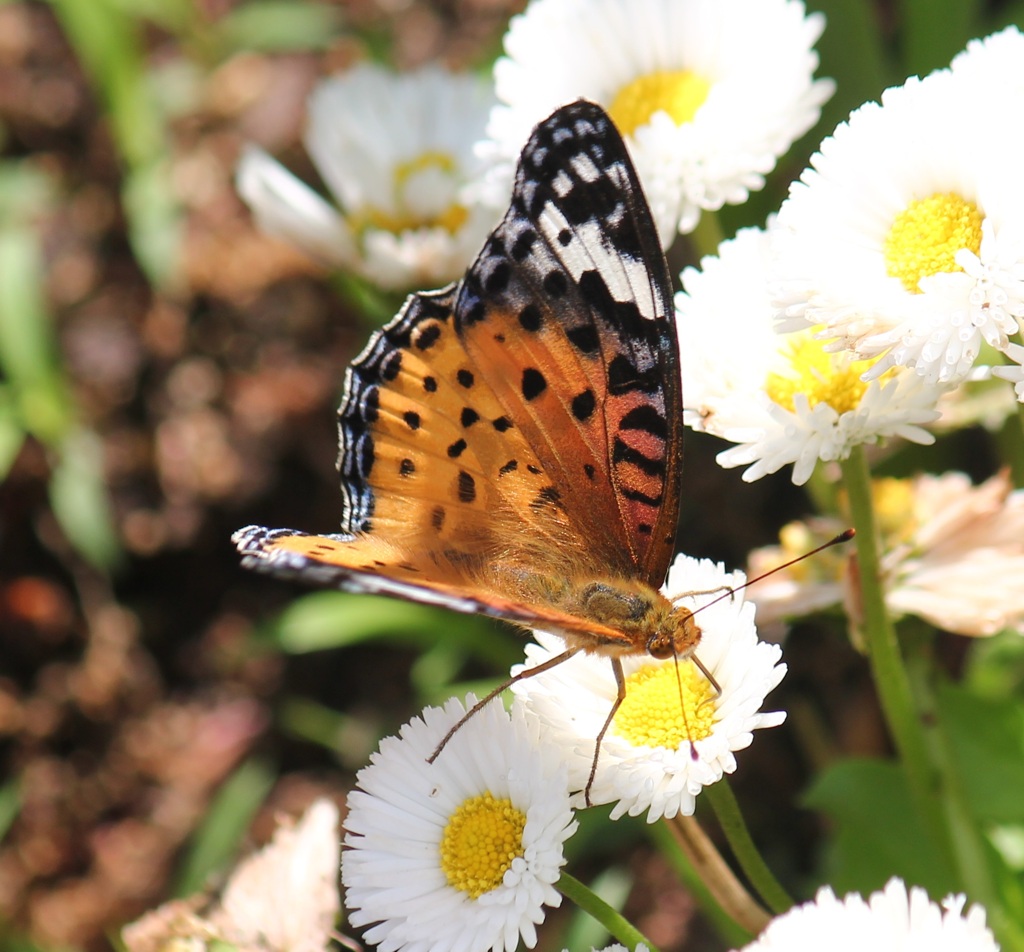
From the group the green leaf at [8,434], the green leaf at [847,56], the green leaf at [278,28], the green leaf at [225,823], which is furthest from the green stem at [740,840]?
the green leaf at [278,28]

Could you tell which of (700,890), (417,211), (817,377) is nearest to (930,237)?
(817,377)

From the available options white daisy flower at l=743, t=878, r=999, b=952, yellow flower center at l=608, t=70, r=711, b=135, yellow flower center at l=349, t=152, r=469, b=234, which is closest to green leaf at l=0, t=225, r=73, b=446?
yellow flower center at l=349, t=152, r=469, b=234

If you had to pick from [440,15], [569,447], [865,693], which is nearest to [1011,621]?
[569,447]

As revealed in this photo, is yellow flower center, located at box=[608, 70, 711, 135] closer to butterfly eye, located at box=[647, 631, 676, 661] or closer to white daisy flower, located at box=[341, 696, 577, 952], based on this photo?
butterfly eye, located at box=[647, 631, 676, 661]

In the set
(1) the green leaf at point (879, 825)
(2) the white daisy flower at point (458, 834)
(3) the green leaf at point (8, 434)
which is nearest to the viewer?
(2) the white daisy flower at point (458, 834)

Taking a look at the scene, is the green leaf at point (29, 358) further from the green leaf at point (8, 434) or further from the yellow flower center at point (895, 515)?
the yellow flower center at point (895, 515)

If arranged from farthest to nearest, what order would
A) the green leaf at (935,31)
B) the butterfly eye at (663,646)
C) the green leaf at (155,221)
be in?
the green leaf at (155,221) < the green leaf at (935,31) < the butterfly eye at (663,646)
